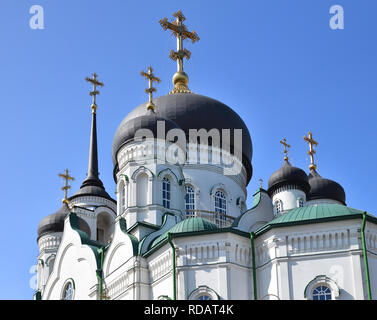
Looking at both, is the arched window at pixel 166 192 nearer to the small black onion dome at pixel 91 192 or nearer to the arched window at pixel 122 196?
the arched window at pixel 122 196

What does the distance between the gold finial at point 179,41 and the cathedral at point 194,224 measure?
0.05m

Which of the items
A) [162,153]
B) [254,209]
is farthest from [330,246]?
[162,153]

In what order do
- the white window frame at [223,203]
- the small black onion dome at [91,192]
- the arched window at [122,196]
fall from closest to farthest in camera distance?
the arched window at [122,196] < the white window frame at [223,203] < the small black onion dome at [91,192]

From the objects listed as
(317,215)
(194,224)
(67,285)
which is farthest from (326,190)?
(67,285)

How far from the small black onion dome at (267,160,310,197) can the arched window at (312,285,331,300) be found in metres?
7.73

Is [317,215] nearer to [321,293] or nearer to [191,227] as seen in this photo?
[321,293]

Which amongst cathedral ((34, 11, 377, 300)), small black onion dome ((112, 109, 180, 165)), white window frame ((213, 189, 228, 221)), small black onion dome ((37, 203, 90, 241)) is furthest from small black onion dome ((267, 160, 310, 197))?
small black onion dome ((37, 203, 90, 241))

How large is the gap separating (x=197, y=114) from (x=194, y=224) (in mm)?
8296

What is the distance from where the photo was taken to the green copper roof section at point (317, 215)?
24.2 m

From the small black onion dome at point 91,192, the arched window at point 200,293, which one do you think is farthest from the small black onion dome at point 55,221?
the arched window at point 200,293

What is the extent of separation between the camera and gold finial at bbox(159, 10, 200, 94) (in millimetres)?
35531

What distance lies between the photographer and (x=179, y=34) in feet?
119
